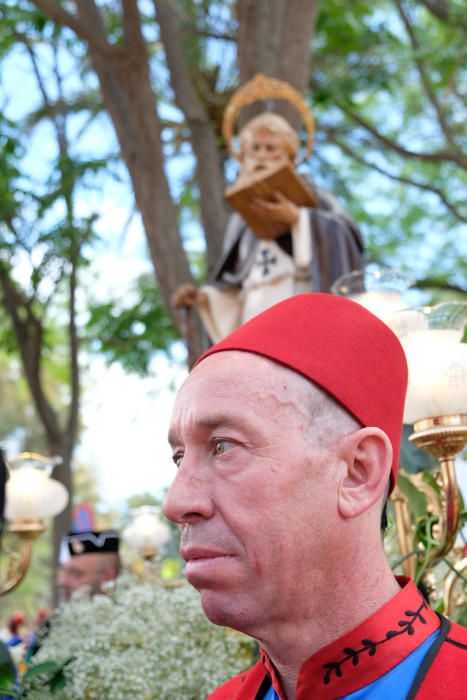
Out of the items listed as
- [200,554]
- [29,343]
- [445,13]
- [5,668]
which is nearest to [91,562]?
[5,668]

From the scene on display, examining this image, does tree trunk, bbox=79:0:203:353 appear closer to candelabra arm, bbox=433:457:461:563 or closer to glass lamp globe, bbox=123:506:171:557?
glass lamp globe, bbox=123:506:171:557

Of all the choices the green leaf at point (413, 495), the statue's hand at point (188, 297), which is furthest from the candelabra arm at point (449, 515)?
the statue's hand at point (188, 297)

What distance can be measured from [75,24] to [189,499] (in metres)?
5.85

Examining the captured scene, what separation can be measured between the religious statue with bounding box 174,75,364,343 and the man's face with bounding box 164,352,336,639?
13.1 ft

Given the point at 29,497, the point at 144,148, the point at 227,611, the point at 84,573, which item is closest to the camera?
the point at 227,611

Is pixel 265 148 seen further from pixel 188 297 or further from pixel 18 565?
pixel 18 565

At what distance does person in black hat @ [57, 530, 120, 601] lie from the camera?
20.6 ft

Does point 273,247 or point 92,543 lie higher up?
point 273,247

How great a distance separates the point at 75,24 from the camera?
21.3 feet

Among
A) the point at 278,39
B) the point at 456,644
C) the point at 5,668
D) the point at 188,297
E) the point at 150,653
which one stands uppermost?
the point at 278,39

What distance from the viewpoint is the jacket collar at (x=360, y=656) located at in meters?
1.32

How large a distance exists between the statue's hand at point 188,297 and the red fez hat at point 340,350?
4128 mm

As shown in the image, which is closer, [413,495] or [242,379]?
[242,379]

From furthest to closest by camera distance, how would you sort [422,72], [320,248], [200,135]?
[422,72], [200,135], [320,248]
